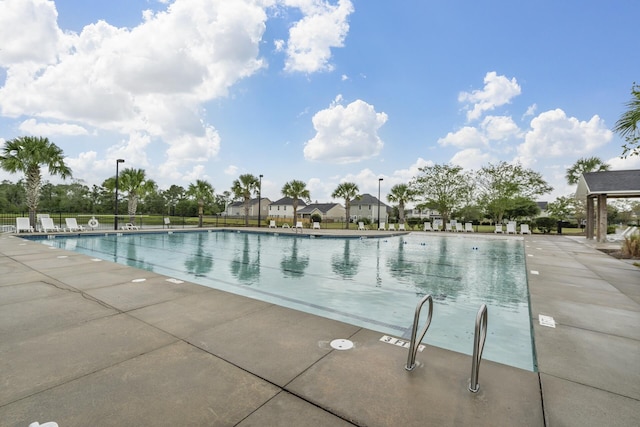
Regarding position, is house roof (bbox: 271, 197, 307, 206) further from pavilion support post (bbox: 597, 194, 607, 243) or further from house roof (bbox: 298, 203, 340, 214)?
pavilion support post (bbox: 597, 194, 607, 243)

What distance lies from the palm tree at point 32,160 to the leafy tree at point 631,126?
954 inches

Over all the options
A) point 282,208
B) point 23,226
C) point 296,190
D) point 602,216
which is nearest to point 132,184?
point 23,226

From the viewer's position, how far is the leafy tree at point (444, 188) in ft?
104

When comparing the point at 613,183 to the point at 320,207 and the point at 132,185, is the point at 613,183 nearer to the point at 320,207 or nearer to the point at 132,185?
the point at 132,185

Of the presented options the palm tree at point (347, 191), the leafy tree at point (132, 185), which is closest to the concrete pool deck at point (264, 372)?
the leafy tree at point (132, 185)

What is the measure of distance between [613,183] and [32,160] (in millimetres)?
31626

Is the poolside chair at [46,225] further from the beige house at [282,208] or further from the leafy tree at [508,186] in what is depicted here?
the beige house at [282,208]

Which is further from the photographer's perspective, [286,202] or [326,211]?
[286,202]

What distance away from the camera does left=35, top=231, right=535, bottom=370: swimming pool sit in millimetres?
4668

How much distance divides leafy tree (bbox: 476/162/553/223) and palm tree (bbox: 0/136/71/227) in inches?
1407

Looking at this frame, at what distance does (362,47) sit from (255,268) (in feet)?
49.6

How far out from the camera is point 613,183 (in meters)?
15.7

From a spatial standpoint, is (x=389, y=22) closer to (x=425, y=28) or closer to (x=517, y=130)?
(x=425, y=28)

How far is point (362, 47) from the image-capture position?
58.0ft
